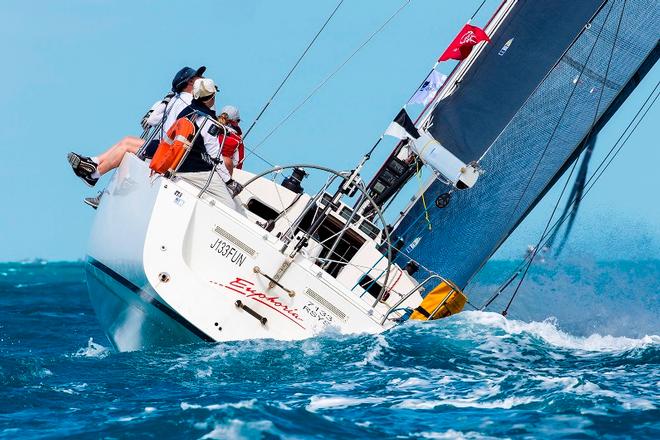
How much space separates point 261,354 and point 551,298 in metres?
5.05

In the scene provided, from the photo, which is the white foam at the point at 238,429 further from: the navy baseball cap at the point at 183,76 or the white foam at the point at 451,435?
the navy baseball cap at the point at 183,76

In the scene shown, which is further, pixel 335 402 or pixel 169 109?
pixel 169 109

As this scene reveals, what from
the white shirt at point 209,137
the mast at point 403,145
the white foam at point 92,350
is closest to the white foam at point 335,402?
the white shirt at point 209,137

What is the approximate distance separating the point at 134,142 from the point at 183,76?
73 cm

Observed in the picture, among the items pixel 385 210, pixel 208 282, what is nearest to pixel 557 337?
pixel 385 210

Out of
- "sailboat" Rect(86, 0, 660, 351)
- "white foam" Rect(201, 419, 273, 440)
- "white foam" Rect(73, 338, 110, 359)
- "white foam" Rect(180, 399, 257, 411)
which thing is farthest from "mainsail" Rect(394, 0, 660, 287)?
"white foam" Rect(201, 419, 273, 440)

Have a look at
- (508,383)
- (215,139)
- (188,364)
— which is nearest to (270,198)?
(215,139)

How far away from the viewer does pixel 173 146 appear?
30.2 ft

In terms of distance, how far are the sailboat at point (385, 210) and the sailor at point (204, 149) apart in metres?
0.21

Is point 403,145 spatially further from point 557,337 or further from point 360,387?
point 360,387

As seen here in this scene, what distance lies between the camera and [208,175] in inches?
373

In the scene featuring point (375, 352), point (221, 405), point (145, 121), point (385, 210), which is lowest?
point (221, 405)

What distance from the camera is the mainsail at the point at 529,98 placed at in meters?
11.7

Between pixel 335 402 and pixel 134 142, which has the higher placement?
pixel 134 142
